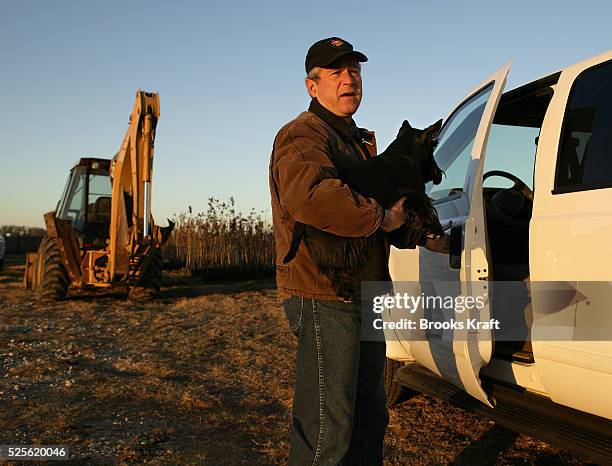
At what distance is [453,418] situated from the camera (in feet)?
12.8

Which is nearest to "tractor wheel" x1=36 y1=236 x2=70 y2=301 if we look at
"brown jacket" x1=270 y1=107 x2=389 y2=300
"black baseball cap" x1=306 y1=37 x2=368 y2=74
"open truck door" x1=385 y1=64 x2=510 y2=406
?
"open truck door" x1=385 y1=64 x2=510 y2=406

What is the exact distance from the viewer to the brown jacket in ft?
5.34

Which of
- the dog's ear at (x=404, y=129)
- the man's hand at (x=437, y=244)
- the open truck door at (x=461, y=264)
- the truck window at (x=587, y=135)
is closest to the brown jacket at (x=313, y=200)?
the dog's ear at (x=404, y=129)

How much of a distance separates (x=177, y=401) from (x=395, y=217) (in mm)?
3121

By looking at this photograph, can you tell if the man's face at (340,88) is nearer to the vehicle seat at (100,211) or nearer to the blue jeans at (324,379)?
the blue jeans at (324,379)

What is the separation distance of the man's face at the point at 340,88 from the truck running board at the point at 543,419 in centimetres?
165

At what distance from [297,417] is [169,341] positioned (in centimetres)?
507

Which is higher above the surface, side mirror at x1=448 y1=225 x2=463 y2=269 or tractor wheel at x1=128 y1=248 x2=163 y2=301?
side mirror at x1=448 y1=225 x2=463 y2=269

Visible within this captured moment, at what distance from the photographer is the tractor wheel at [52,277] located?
382 inches

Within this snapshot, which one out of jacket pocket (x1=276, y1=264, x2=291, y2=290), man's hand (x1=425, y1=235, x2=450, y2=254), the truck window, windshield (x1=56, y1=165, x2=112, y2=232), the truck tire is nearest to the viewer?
jacket pocket (x1=276, y1=264, x2=291, y2=290)

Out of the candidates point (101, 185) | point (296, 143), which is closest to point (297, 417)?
point (296, 143)

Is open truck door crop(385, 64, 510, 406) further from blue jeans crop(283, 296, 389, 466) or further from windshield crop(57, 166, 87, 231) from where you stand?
windshield crop(57, 166, 87, 231)

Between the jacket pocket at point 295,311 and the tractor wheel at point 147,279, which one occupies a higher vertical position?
the jacket pocket at point 295,311

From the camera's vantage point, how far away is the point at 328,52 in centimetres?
189
